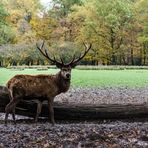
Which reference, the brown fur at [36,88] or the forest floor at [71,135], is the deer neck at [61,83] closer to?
the brown fur at [36,88]

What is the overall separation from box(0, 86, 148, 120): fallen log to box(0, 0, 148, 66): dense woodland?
51011 mm

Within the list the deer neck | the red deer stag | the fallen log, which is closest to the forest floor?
the fallen log

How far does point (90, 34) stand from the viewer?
69.2 metres

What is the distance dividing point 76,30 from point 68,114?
2510 inches

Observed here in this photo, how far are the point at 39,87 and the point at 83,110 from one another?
1.43 m

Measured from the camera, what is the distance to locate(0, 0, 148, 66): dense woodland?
223ft

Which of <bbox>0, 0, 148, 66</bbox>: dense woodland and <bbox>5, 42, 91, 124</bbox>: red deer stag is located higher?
<bbox>0, 0, 148, 66</bbox>: dense woodland

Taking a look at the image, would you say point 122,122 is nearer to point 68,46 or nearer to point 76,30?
point 68,46

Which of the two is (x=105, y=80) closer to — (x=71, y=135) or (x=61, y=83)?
(x=61, y=83)

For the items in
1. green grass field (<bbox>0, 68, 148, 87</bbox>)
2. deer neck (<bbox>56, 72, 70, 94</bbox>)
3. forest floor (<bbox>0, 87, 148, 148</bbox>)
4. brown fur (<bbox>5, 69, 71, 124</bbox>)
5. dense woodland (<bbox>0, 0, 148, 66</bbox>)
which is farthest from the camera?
dense woodland (<bbox>0, 0, 148, 66</bbox>)

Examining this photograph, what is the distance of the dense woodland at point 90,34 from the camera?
223 feet

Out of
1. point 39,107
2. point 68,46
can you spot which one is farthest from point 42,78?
point 68,46

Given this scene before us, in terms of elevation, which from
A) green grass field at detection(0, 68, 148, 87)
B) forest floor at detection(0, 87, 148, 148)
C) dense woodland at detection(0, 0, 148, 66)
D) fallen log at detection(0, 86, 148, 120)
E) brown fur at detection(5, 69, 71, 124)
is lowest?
green grass field at detection(0, 68, 148, 87)

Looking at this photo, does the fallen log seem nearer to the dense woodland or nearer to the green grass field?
the green grass field
